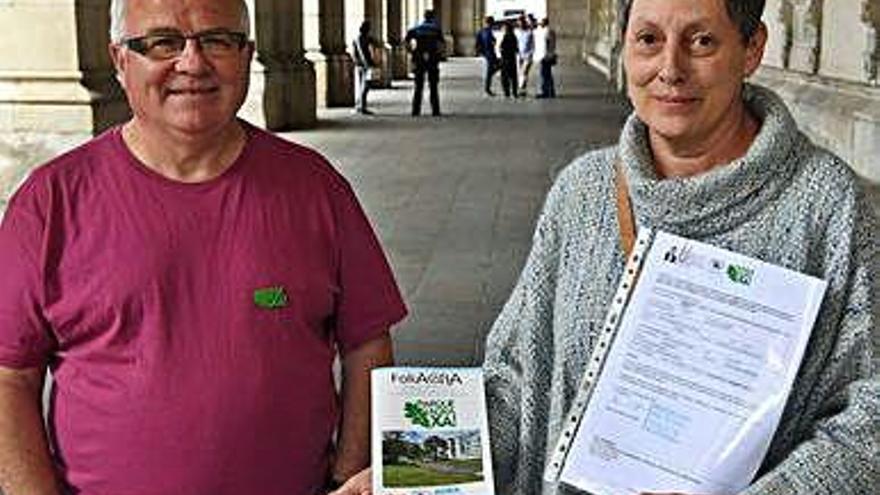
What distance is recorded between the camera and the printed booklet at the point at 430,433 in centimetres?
185

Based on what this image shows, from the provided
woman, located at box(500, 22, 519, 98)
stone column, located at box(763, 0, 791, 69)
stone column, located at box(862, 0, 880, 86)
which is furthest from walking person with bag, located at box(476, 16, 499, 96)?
stone column, located at box(862, 0, 880, 86)

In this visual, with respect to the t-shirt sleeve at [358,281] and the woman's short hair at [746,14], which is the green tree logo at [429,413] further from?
the woman's short hair at [746,14]

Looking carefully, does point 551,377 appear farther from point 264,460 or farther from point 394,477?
point 264,460

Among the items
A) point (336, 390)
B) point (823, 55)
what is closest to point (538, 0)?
point (823, 55)

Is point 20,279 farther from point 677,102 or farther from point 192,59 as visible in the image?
point 677,102

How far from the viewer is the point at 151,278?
2152 millimetres

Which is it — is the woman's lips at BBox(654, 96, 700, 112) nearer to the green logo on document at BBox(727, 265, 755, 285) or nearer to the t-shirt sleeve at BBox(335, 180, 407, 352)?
the green logo on document at BBox(727, 265, 755, 285)

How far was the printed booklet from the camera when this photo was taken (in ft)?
6.08

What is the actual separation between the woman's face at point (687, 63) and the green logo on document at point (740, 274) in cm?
20

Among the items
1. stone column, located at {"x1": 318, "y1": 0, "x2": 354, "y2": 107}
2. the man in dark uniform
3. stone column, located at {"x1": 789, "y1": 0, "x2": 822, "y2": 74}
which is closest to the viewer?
stone column, located at {"x1": 789, "y1": 0, "x2": 822, "y2": 74}

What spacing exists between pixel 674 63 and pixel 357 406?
101cm

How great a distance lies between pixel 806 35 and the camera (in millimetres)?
8781

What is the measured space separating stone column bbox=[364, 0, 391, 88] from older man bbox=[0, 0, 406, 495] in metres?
23.1

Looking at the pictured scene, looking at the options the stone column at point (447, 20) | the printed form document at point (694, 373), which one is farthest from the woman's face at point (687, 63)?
the stone column at point (447, 20)
